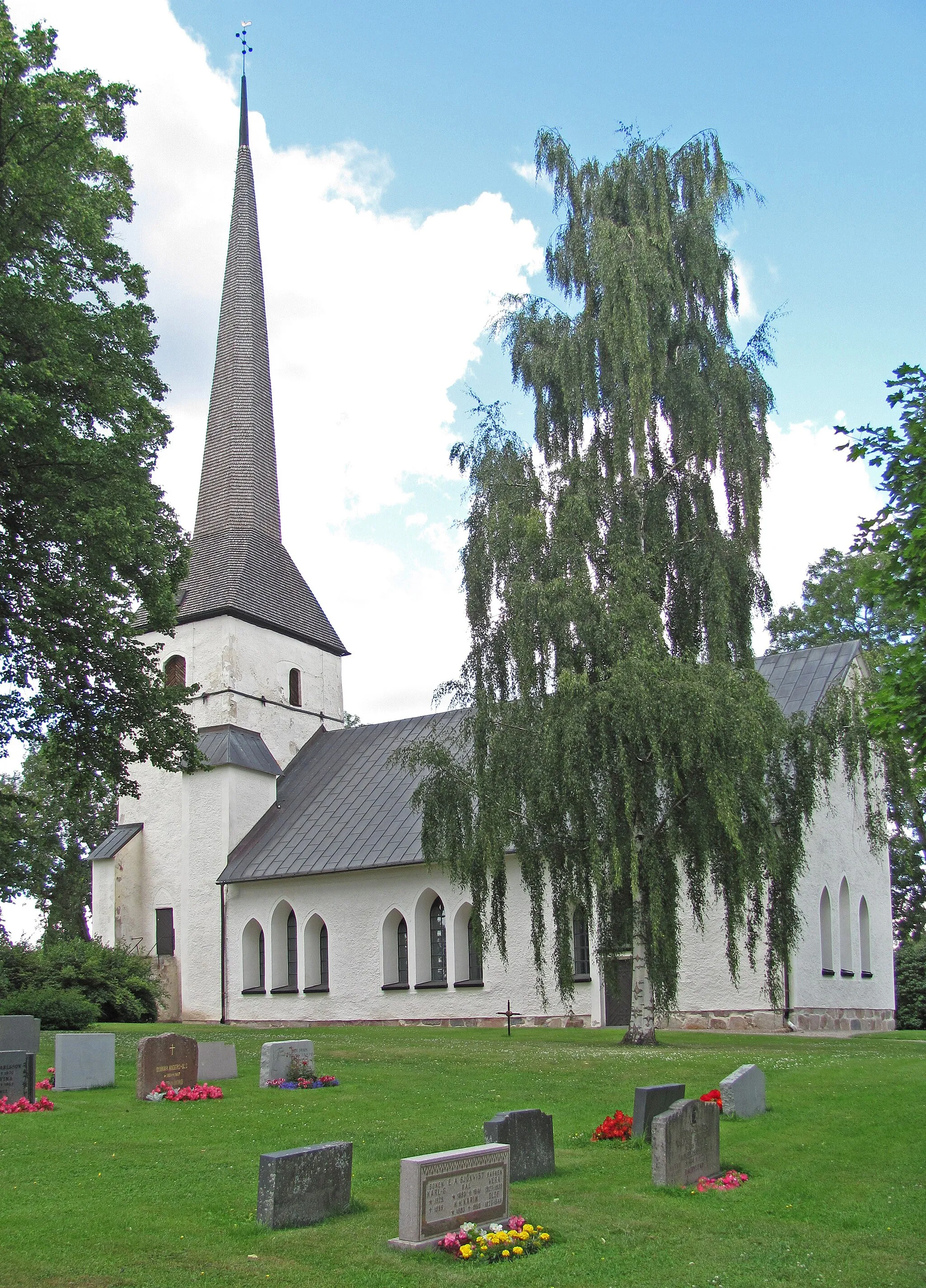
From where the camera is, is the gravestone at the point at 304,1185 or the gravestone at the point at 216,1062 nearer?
the gravestone at the point at 304,1185

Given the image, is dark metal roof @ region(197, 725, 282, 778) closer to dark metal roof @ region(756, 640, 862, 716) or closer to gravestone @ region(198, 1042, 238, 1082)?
dark metal roof @ region(756, 640, 862, 716)

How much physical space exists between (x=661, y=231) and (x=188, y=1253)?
55.6 feet

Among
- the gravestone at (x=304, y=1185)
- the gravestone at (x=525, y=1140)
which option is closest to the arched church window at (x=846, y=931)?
the gravestone at (x=525, y=1140)

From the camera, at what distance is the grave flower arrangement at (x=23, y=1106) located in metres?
11.8

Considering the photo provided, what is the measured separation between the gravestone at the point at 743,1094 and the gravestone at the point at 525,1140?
9.11 ft

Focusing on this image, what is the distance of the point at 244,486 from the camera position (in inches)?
1388

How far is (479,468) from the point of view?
19.2 m

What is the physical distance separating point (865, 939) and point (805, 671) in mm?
6411

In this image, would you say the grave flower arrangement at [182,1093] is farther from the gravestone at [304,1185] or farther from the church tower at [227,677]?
the church tower at [227,677]

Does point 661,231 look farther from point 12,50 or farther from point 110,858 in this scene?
point 110,858

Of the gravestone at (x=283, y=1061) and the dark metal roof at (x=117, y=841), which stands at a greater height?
the dark metal roof at (x=117, y=841)

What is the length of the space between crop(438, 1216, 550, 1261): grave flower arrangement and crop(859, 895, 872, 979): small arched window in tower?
824 inches

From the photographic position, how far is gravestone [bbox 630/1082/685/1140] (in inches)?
390

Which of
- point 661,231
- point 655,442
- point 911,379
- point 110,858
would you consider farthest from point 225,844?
point 911,379
